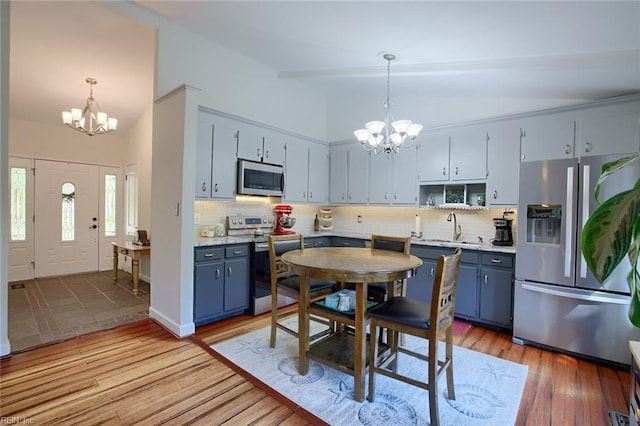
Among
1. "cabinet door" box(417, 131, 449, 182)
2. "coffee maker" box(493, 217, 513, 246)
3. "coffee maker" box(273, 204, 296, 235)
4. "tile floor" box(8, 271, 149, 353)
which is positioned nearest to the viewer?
"tile floor" box(8, 271, 149, 353)

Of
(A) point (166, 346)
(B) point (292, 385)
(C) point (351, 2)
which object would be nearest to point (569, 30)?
(C) point (351, 2)

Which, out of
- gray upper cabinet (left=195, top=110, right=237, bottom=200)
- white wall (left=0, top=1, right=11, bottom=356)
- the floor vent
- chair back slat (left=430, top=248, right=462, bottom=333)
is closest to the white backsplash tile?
gray upper cabinet (left=195, top=110, right=237, bottom=200)

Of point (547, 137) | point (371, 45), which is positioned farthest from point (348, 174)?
point (547, 137)

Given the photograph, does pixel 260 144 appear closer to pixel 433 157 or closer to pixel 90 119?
pixel 433 157

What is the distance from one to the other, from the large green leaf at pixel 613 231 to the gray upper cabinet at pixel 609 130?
2.49 m

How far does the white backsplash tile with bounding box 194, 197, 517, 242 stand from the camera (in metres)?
3.97

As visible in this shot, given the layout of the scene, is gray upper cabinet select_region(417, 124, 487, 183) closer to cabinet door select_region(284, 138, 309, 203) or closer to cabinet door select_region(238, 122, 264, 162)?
cabinet door select_region(284, 138, 309, 203)

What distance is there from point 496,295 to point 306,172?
9.89 ft

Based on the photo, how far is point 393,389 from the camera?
2.25 m

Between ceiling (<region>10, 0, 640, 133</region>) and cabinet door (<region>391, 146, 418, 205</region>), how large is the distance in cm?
87

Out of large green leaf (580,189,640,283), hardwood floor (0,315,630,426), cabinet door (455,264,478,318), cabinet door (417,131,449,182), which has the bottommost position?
hardwood floor (0,315,630,426)

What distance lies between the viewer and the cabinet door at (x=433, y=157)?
4.04 meters

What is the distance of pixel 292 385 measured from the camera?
89.4 inches

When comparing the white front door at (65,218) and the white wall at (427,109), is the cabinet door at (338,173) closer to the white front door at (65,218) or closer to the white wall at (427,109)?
the white wall at (427,109)
